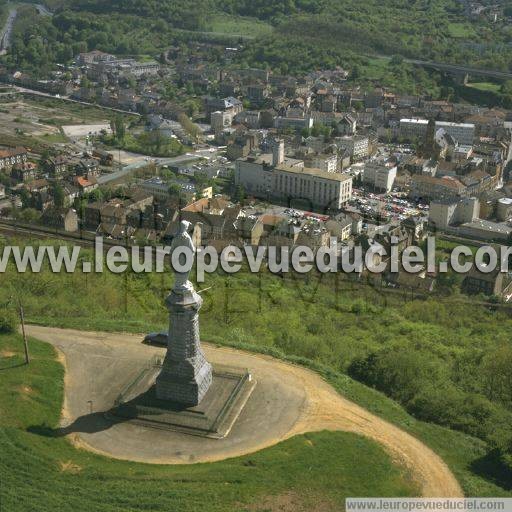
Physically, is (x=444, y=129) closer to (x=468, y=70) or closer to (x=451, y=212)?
(x=451, y=212)

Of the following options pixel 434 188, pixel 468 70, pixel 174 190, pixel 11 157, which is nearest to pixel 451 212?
pixel 434 188

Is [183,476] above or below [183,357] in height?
below

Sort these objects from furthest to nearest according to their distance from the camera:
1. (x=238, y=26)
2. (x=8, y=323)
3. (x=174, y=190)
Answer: (x=238, y=26), (x=174, y=190), (x=8, y=323)

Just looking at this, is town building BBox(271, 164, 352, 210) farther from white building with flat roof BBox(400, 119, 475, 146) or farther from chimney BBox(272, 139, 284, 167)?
white building with flat roof BBox(400, 119, 475, 146)

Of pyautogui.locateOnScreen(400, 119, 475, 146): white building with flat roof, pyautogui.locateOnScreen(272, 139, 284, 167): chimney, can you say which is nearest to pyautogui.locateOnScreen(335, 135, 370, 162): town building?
pyautogui.locateOnScreen(400, 119, 475, 146): white building with flat roof

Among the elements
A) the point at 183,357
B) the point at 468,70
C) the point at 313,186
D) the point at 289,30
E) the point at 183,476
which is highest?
the point at 289,30

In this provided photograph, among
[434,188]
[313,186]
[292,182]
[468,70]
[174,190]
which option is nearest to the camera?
[174,190]

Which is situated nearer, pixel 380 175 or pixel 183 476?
pixel 183 476
